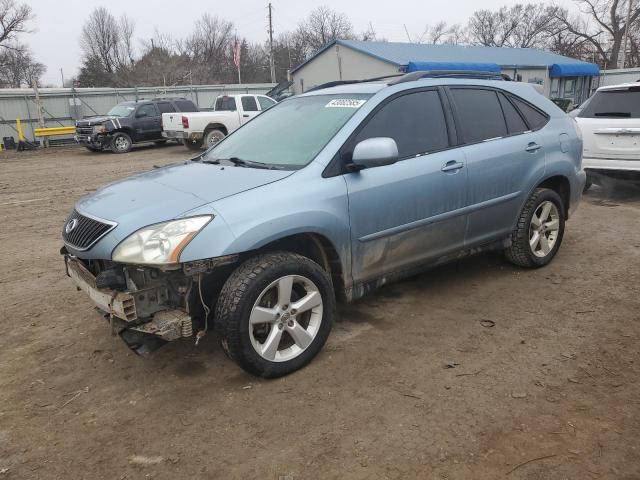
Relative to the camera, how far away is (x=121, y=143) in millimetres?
17953

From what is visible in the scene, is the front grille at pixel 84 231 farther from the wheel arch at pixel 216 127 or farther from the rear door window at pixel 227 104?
the rear door window at pixel 227 104

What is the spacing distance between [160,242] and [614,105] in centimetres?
734

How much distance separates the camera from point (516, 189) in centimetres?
439

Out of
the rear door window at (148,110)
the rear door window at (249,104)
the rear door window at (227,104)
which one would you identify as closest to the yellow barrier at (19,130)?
the rear door window at (148,110)

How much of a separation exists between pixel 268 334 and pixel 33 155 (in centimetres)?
1935

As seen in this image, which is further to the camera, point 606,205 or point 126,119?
point 126,119

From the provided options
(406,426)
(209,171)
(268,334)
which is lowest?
(406,426)

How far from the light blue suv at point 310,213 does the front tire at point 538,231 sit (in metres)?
0.02

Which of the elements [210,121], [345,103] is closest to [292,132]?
[345,103]

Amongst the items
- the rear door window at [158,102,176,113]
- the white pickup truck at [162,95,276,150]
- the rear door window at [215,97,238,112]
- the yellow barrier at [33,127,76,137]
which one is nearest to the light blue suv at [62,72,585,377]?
the white pickup truck at [162,95,276,150]

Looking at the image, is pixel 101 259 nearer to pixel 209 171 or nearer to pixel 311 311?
pixel 209 171

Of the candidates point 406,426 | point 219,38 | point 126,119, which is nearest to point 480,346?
point 406,426

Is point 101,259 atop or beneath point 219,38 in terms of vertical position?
beneath

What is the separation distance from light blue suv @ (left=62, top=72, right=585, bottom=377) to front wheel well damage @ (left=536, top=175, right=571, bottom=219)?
21cm
